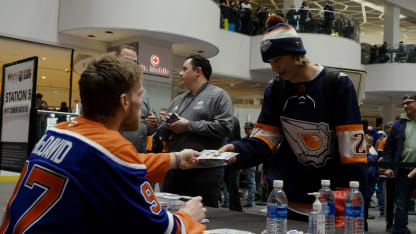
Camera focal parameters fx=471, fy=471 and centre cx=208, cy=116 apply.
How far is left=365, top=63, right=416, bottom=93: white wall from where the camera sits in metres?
18.0

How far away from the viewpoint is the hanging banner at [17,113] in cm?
425

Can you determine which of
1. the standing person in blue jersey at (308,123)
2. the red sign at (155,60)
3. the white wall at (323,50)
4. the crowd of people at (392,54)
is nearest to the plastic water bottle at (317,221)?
the standing person in blue jersey at (308,123)

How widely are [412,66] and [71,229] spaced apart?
18822 mm

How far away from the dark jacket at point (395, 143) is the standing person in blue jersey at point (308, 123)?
4.02 m

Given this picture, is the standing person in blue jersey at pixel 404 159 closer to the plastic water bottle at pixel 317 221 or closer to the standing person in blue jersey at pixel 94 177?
the plastic water bottle at pixel 317 221

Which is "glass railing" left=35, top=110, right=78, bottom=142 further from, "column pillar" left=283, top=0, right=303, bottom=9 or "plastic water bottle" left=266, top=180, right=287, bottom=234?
"column pillar" left=283, top=0, right=303, bottom=9

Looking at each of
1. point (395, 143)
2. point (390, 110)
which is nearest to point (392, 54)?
point (390, 110)

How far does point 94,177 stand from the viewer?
51.5 inches

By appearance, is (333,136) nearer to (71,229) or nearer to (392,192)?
(71,229)

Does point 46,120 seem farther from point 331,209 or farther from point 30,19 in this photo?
point 30,19

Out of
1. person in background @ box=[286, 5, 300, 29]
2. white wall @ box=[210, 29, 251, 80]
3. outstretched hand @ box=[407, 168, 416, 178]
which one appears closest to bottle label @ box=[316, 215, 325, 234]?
outstretched hand @ box=[407, 168, 416, 178]

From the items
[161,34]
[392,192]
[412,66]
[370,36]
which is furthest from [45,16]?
[370,36]

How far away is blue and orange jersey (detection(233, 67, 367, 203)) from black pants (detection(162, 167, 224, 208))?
0.82 metres

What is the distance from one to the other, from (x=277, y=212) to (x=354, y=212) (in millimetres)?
321
